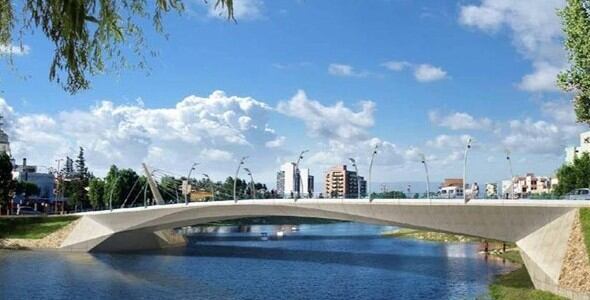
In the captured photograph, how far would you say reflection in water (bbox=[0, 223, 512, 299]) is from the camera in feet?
167

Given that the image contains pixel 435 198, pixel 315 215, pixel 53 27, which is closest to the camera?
pixel 53 27

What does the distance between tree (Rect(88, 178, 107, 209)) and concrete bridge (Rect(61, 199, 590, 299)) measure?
1561 inches

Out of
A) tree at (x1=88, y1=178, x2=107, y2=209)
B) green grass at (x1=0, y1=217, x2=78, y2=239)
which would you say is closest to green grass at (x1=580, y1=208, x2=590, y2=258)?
green grass at (x1=0, y1=217, x2=78, y2=239)

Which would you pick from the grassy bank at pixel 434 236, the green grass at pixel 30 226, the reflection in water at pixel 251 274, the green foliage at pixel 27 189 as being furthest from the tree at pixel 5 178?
the grassy bank at pixel 434 236

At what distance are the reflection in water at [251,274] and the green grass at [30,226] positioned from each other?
901 cm

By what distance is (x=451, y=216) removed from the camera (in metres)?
52.7

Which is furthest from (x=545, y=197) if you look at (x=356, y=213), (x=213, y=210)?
(x=213, y=210)

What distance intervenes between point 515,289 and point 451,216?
814cm

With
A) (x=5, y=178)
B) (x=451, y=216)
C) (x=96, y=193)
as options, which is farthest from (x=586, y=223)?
(x=96, y=193)

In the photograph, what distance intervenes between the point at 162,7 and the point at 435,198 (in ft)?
149

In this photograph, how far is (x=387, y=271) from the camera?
65625 millimetres

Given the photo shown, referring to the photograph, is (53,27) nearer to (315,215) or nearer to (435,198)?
(435,198)

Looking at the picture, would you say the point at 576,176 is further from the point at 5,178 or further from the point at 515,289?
the point at 5,178

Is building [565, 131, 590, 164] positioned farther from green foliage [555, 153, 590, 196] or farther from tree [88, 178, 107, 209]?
tree [88, 178, 107, 209]
